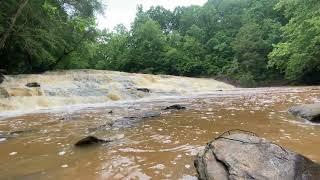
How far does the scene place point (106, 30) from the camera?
4341 cm

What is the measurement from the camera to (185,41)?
168ft

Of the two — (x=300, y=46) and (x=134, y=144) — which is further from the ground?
(x=300, y=46)

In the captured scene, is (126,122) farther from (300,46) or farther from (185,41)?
(185,41)

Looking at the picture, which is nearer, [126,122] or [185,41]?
[126,122]

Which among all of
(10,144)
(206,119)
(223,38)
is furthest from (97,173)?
(223,38)

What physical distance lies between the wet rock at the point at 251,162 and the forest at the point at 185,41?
929cm

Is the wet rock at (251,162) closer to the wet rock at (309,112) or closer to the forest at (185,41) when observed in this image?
the wet rock at (309,112)

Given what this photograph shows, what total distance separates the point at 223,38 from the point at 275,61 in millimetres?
17244

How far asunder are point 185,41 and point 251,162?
157ft

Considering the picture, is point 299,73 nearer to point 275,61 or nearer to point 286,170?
point 275,61

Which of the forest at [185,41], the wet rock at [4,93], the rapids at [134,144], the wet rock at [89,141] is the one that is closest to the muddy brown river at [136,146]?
the rapids at [134,144]

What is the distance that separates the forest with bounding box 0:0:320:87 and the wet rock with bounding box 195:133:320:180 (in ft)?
30.5

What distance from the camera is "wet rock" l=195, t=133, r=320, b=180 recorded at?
3486mm

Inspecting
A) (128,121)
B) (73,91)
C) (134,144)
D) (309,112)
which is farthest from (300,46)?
(134,144)
